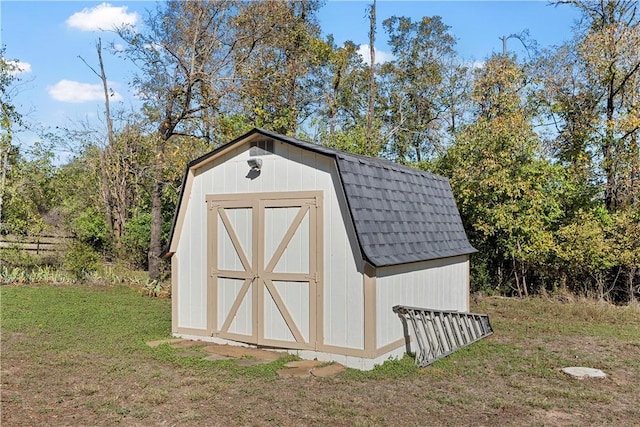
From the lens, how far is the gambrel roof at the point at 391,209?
6.04 meters

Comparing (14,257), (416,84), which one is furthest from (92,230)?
(416,84)

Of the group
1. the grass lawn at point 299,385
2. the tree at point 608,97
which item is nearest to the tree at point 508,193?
the tree at point 608,97

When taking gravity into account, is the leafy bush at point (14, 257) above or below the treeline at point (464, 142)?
below

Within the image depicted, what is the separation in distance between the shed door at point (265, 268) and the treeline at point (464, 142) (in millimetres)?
7018

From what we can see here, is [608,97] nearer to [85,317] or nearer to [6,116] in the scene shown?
[85,317]

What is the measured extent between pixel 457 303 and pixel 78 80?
1818 cm

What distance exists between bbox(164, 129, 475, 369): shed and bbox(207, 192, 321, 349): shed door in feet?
0.05

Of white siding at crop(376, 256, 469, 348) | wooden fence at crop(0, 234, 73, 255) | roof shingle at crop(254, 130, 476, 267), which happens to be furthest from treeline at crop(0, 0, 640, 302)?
roof shingle at crop(254, 130, 476, 267)

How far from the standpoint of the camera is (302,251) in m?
6.45

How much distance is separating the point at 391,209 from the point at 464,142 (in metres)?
7.10

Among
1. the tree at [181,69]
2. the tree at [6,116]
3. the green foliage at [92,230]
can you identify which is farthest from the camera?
the green foliage at [92,230]

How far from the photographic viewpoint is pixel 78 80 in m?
20.2

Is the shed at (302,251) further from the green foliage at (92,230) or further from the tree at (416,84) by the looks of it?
the tree at (416,84)

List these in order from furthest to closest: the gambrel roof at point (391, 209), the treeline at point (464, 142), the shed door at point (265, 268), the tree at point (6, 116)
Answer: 1. the tree at point (6, 116)
2. the treeline at point (464, 142)
3. the shed door at point (265, 268)
4. the gambrel roof at point (391, 209)
